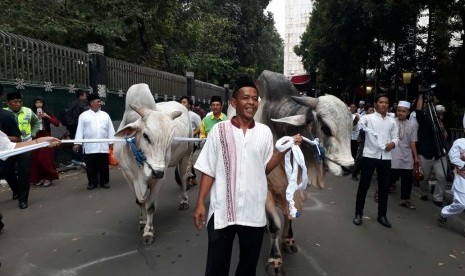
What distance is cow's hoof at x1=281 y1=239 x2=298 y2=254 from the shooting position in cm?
437

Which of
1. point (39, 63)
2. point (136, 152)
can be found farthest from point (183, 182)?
point (39, 63)

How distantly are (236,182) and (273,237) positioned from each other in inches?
56.7

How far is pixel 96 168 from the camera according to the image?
7570 millimetres

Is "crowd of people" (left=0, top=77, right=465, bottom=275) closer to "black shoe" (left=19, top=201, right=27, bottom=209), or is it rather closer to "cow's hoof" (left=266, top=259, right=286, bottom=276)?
"black shoe" (left=19, top=201, right=27, bottom=209)

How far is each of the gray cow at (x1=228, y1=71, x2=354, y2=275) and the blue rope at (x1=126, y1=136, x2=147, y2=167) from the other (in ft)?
4.47

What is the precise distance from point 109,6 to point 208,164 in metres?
11.3

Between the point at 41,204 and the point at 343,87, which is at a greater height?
the point at 343,87

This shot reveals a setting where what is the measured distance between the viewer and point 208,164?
2.71 metres

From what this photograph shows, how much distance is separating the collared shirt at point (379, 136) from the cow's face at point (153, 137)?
8.83ft

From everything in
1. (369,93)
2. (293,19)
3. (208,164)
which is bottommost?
(208,164)

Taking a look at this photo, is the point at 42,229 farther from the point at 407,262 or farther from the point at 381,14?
the point at 381,14

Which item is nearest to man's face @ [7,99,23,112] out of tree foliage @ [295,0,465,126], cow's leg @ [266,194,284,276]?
cow's leg @ [266,194,284,276]

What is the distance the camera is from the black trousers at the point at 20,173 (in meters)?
5.94

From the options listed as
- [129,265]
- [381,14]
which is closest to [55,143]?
[129,265]
